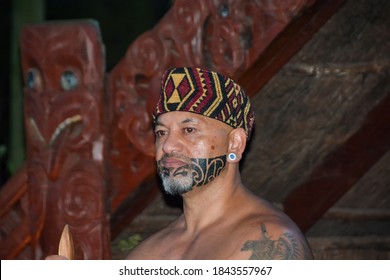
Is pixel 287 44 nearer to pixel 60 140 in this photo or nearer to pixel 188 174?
pixel 60 140

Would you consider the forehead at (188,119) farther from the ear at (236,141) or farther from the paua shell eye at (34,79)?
the paua shell eye at (34,79)

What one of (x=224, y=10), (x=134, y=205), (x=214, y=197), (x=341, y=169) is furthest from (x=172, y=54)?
(x=214, y=197)

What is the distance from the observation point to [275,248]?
439 cm

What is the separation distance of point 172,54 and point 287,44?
80 cm

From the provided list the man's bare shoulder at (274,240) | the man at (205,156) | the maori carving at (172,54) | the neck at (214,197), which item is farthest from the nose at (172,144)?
the maori carving at (172,54)

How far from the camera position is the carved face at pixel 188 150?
4.74m

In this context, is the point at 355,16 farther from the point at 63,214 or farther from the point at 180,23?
the point at 63,214

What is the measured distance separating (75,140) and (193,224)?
5.84ft

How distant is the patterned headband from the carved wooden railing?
1386mm

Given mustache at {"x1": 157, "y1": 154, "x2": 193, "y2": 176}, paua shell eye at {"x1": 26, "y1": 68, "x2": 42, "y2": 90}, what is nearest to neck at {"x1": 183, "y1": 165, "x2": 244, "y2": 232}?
mustache at {"x1": 157, "y1": 154, "x2": 193, "y2": 176}

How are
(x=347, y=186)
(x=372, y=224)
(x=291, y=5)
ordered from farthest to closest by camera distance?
1. (x=372, y=224)
2. (x=347, y=186)
3. (x=291, y=5)

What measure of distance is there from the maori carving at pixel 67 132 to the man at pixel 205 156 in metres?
1.56
